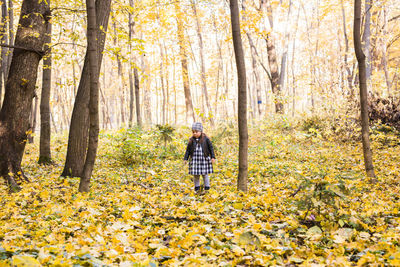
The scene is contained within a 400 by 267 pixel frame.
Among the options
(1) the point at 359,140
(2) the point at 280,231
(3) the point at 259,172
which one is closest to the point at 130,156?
(3) the point at 259,172

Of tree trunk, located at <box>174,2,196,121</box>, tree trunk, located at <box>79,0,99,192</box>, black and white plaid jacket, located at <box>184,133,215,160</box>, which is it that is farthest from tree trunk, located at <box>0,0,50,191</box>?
tree trunk, located at <box>174,2,196,121</box>

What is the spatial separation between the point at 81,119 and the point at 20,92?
1465 mm

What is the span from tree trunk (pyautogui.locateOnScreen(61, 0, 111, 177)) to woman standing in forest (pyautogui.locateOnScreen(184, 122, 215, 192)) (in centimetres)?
292

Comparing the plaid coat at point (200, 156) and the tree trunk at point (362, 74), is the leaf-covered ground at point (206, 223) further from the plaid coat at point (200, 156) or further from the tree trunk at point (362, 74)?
the tree trunk at point (362, 74)

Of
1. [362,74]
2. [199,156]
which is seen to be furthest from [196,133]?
[362,74]

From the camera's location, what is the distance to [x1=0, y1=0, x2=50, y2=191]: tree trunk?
634cm

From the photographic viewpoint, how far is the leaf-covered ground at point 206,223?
2.91 m

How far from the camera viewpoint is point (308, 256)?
3.05 metres

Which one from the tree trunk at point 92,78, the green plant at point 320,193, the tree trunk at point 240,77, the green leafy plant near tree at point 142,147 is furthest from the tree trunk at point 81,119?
the green plant at point 320,193

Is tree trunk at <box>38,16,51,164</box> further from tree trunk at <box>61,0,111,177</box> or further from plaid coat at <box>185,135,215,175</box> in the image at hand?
plaid coat at <box>185,135,215,175</box>

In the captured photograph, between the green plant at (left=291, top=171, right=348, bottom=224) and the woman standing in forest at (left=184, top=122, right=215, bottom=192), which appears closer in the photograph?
the green plant at (left=291, top=171, right=348, bottom=224)

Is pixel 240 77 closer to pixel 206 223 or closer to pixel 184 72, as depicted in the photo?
pixel 206 223

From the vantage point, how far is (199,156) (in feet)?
21.6

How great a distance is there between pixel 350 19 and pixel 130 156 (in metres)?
24.0
